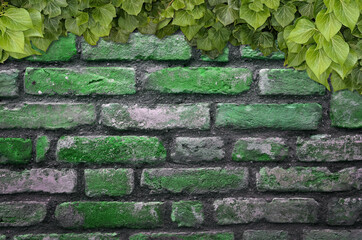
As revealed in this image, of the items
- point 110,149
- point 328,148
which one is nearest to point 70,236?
point 110,149

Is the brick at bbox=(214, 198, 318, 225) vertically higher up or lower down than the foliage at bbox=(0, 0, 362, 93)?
lower down

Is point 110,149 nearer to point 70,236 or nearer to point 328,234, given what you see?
point 70,236

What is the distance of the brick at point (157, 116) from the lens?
821mm

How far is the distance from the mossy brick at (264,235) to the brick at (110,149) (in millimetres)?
324

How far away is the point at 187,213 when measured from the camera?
839 mm

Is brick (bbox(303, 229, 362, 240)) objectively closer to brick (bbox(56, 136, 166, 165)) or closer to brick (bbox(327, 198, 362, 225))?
brick (bbox(327, 198, 362, 225))

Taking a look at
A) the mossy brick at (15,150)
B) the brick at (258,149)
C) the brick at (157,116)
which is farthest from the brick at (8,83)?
the brick at (258,149)

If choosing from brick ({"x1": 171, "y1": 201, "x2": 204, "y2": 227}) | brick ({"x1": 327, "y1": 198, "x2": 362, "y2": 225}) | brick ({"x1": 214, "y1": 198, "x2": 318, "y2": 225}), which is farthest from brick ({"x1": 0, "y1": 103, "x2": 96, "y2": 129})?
brick ({"x1": 327, "y1": 198, "x2": 362, "y2": 225})

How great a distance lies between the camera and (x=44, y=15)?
62 centimetres

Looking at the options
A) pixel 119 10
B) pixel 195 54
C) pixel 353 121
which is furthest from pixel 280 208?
pixel 119 10

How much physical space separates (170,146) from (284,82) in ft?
1.19

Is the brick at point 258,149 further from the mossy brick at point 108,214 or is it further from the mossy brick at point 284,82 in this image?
the mossy brick at point 108,214

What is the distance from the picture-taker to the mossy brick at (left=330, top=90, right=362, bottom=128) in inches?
33.3

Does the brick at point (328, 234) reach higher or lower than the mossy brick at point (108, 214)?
lower
